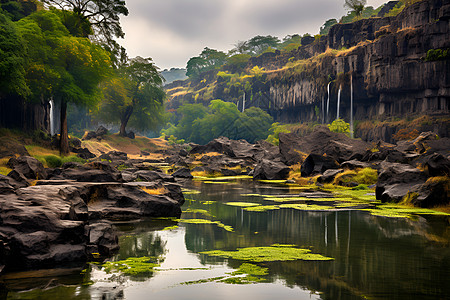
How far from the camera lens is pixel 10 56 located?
21.8 metres

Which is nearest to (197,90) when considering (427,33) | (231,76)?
(231,76)

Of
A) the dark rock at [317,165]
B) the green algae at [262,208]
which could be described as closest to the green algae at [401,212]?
the green algae at [262,208]

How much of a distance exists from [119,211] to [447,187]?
9.94 metres

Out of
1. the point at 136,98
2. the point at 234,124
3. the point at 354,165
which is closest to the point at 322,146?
the point at 354,165

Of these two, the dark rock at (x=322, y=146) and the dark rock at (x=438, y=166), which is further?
the dark rock at (x=322, y=146)

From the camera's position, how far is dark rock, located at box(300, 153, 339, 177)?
2423cm

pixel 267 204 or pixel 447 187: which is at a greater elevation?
pixel 447 187

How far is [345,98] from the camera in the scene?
60625mm

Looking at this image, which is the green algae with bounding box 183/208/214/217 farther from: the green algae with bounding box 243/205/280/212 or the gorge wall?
the gorge wall

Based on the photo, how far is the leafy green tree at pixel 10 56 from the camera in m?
21.4

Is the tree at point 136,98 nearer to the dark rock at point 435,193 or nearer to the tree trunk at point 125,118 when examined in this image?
the tree trunk at point 125,118

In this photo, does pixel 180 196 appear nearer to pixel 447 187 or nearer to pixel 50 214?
pixel 50 214

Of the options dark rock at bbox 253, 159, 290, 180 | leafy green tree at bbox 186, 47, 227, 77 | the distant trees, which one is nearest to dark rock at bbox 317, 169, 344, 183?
dark rock at bbox 253, 159, 290, 180

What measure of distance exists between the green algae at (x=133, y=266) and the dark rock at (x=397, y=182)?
10263 millimetres
